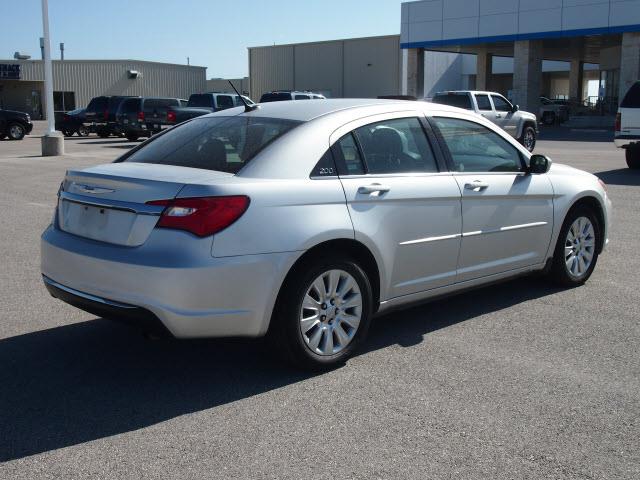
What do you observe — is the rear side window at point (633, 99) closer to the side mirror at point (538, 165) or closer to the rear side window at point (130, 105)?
the side mirror at point (538, 165)

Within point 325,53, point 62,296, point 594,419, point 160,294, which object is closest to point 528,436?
point 594,419

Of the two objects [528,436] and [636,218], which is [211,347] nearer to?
[528,436]

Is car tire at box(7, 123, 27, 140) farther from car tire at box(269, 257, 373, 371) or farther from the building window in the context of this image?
car tire at box(269, 257, 373, 371)

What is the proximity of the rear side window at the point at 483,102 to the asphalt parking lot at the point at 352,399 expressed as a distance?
18859 millimetres

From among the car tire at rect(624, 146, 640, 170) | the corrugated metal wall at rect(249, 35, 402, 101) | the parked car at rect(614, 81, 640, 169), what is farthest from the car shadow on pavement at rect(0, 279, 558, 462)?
the corrugated metal wall at rect(249, 35, 402, 101)

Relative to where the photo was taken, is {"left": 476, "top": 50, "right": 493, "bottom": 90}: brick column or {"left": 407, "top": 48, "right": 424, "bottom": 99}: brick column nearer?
{"left": 407, "top": 48, "right": 424, "bottom": 99}: brick column

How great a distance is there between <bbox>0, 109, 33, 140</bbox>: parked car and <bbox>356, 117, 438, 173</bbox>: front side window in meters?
31.1

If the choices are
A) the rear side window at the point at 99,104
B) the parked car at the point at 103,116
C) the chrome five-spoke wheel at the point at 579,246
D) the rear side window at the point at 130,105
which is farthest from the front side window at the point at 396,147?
the rear side window at the point at 99,104

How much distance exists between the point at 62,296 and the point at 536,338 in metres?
3.23

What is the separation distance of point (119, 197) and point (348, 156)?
147 centimetres

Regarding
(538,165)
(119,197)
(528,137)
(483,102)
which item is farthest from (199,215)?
(528,137)

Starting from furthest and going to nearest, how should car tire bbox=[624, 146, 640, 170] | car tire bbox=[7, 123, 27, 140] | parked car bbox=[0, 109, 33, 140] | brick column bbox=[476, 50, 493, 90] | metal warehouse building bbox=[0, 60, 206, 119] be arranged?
1. metal warehouse building bbox=[0, 60, 206, 119]
2. brick column bbox=[476, 50, 493, 90]
3. car tire bbox=[7, 123, 27, 140]
4. parked car bbox=[0, 109, 33, 140]
5. car tire bbox=[624, 146, 640, 170]

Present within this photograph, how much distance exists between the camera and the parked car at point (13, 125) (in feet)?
108

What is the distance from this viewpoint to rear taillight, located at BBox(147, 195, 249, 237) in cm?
414
